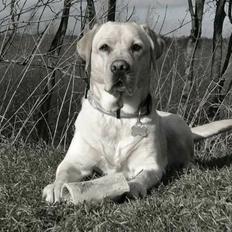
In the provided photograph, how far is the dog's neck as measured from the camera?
425cm

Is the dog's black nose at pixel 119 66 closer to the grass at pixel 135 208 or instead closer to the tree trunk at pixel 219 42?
the grass at pixel 135 208

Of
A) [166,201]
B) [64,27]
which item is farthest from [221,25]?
[166,201]

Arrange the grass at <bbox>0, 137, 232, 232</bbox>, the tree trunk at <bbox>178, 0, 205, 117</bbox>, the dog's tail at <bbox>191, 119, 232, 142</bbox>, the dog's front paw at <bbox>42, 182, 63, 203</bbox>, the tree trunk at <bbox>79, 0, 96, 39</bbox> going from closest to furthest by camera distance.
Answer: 1. the grass at <bbox>0, 137, 232, 232</bbox>
2. the dog's front paw at <bbox>42, 182, 63, 203</bbox>
3. the dog's tail at <bbox>191, 119, 232, 142</bbox>
4. the tree trunk at <bbox>79, 0, 96, 39</bbox>
5. the tree trunk at <bbox>178, 0, 205, 117</bbox>

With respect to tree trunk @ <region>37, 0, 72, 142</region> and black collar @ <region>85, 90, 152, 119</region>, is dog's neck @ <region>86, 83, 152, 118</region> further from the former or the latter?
tree trunk @ <region>37, 0, 72, 142</region>

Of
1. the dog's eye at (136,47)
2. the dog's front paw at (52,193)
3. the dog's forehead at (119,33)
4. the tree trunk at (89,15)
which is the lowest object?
the dog's front paw at (52,193)

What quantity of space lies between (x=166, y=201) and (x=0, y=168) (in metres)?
1.39

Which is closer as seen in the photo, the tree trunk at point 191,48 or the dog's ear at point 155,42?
the dog's ear at point 155,42

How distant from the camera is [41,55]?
565 cm

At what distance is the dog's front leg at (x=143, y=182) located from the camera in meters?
3.64

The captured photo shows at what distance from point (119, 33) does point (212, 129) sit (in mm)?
1311

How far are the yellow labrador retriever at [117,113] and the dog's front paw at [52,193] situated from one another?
1.34ft

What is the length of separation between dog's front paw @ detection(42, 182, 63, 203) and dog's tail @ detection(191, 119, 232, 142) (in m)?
1.86

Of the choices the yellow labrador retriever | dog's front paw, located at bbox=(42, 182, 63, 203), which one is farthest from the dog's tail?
dog's front paw, located at bbox=(42, 182, 63, 203)

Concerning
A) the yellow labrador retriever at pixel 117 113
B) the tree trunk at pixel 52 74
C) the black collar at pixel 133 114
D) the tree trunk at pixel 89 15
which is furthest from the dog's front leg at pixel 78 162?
the tree trunk at pixel 89 15
